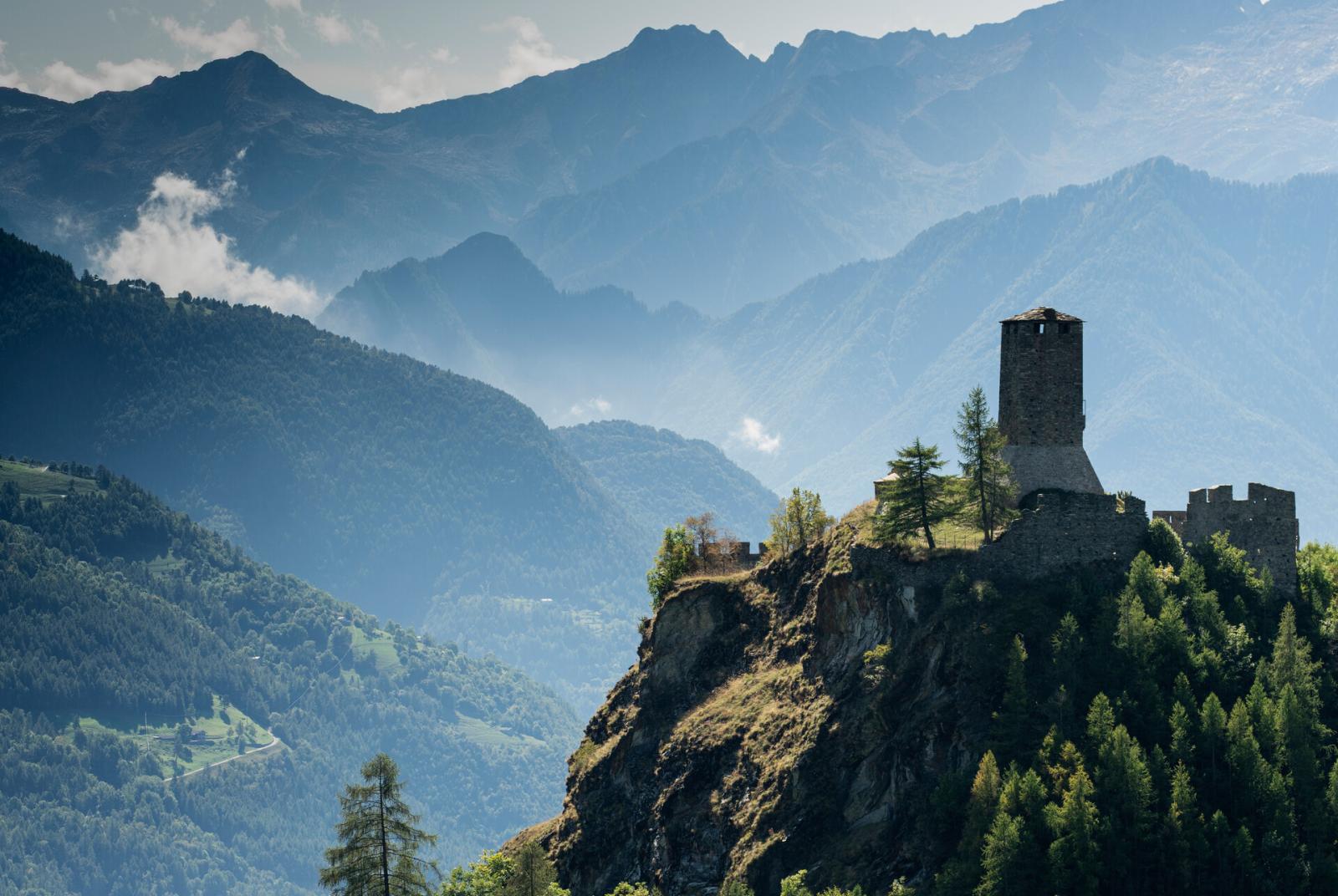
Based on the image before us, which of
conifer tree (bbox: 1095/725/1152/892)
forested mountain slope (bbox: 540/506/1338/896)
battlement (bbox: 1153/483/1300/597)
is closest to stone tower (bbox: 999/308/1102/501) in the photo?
forested mountain slope (bbox: 540/506/1338/896)

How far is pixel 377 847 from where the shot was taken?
272 ft

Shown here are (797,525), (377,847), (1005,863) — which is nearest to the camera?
(1005,863)

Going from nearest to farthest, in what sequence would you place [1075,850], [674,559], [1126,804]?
[1075,850]
[1126,804]
[674,559]

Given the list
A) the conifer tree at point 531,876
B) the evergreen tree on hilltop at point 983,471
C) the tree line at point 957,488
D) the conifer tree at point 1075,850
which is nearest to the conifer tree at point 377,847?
the conifer tree at point 531,876

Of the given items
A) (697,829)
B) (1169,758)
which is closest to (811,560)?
(697,829)

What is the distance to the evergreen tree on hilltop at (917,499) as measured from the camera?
9288 centimetres

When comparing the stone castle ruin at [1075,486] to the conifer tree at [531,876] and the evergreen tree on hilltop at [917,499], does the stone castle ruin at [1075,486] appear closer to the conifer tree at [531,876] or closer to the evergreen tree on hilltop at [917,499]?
the evergreen tree on hilltop at [917,499]

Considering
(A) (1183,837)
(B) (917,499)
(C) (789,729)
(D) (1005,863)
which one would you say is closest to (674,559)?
(C) (789,729)

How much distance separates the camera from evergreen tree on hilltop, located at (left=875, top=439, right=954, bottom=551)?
92.9 metres

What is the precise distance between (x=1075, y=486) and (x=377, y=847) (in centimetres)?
3426

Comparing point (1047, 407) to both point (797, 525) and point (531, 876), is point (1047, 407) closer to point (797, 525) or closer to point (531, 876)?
point (797, 525)

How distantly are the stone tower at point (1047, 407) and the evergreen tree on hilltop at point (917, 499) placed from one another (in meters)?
3.76

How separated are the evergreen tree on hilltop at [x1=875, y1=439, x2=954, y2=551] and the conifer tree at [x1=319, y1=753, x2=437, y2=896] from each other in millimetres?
24686

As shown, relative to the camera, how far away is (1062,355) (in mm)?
94438
